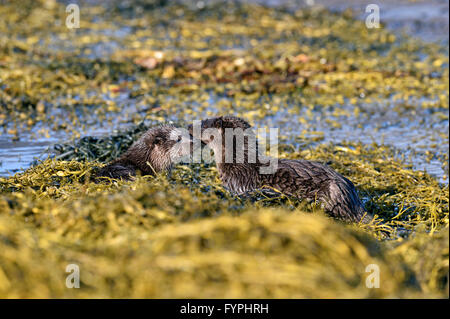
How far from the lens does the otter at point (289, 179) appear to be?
15.8 feet

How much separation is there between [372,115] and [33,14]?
9.69 m

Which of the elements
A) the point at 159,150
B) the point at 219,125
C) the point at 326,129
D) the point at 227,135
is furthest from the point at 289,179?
the point at 326,129

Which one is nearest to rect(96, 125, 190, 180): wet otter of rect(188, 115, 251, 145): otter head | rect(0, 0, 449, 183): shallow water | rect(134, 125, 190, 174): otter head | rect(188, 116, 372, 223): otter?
rect(134, 125, 190, 174): otter head

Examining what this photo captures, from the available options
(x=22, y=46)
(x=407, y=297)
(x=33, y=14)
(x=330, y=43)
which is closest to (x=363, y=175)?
(x=407, y=297)

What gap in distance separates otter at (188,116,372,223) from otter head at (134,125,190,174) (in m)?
0.31

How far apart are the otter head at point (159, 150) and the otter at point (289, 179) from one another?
1.01 feet

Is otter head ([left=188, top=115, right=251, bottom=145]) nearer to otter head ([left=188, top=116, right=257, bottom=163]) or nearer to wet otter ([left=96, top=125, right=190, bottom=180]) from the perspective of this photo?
otter head ([left=188, top=116, right=257, bottom=163])

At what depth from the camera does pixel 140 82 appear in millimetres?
10305

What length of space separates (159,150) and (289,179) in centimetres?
142

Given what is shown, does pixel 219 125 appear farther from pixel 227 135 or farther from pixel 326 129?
pixel 326 129

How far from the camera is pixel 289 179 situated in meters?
4.98

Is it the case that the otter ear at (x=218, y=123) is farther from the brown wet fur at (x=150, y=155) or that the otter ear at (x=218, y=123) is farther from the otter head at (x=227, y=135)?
the brown wet fur at (x=150, y=155)

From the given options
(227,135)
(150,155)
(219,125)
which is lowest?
(150,155)
